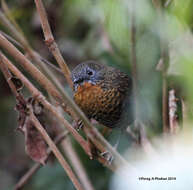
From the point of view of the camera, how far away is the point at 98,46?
13.9ft

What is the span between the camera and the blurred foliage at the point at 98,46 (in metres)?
2.01

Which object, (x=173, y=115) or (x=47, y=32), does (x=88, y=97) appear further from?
(x=47, y=32)

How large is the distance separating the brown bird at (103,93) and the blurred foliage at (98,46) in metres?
0.18

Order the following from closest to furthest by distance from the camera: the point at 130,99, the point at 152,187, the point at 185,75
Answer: the point at 185,75 → the point at 152,187 → the point at 130,99

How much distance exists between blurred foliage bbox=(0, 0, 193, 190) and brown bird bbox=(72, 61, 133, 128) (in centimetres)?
18

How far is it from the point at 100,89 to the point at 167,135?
2.18 feet

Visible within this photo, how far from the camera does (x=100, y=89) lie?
285 centimetres

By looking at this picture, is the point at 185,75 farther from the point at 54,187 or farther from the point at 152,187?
the point at 54,187

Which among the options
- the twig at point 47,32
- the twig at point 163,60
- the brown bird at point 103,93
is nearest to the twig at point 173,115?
the twig at point 163,60

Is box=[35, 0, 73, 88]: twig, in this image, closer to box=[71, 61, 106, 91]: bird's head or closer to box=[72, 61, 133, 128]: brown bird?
box=[71, 61, 106, 91]: bird's head

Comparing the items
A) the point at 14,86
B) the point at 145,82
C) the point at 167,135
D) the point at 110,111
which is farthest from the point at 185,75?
the point at 145,82

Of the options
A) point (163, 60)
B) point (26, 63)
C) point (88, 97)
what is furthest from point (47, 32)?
point (88, 97)

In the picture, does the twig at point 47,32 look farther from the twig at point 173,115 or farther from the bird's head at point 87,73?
the twig at point 173,115

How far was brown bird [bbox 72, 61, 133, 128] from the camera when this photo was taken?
273cm
